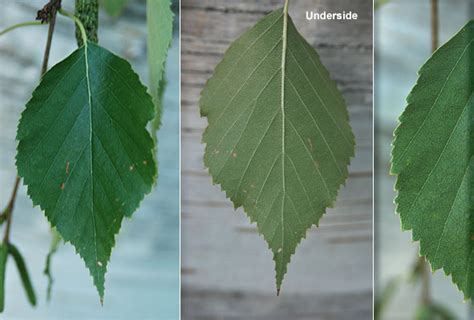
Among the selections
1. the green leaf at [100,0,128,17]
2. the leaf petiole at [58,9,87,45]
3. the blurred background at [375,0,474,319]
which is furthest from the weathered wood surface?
the leaf petiole at [58,9,87,45]

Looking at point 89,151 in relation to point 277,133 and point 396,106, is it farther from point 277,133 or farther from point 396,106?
point 396,106

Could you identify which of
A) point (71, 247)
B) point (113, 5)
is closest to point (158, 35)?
point (113, 5)

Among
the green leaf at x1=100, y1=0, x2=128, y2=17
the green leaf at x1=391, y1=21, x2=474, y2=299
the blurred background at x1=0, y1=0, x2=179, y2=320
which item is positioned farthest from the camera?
the blurred background at x1=0, y1=0, x2=179, y2=320

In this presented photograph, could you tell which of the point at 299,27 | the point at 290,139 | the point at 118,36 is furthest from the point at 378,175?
the point at 290,139

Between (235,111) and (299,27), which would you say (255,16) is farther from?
(235,111)

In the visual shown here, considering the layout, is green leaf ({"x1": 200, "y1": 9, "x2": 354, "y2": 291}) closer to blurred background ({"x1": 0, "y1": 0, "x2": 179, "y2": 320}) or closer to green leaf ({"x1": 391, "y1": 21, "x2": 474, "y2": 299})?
green leaf ({"x1": 391, "y1": 21, "x2": 474, "y2": 299})

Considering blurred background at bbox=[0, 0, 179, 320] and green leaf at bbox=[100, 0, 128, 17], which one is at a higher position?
green leaf at bbox=[100, 0, 128, 17]
